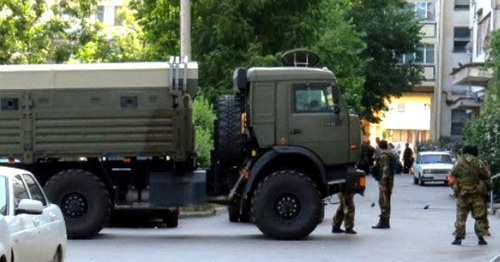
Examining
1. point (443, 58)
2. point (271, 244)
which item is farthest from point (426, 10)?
point (271, 244)

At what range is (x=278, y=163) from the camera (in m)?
21.3

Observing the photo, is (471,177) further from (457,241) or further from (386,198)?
(386,198)

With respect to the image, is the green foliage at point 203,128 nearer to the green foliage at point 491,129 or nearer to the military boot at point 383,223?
the military boot at point 383,223

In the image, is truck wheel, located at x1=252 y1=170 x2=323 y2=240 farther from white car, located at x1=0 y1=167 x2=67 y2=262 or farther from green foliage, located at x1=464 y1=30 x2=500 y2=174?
green foliage, located at x1=464 y1=30 x2=500 y2=174

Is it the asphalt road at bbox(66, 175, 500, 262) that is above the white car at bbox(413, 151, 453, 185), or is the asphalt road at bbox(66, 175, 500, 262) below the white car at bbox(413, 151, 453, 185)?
above

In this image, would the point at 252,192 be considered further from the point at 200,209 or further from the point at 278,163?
the point at 200,209

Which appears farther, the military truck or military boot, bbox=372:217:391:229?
military boot, bbox=372:217:391:229

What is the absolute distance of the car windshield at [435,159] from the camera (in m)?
53.1

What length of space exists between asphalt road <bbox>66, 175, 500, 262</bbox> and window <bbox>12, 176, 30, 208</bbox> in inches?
168

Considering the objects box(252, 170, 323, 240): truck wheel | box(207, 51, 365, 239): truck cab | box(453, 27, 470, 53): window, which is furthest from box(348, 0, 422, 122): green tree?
box(252, 170, 323, 240): truck wheel

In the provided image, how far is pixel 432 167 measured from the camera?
52.1 m

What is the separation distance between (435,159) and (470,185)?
34.0 meters

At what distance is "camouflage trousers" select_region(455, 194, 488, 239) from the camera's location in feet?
63.8

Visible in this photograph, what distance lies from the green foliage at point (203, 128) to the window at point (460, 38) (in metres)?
50.7
